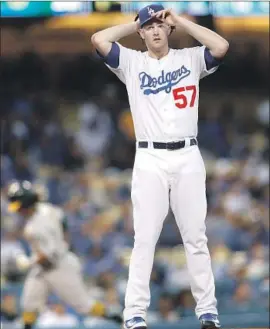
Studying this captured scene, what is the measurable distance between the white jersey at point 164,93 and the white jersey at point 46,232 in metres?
3.33

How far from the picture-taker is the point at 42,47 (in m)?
14.1

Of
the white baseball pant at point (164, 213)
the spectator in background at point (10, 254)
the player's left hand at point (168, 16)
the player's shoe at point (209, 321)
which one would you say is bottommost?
the spectator in background at point (10, 254)

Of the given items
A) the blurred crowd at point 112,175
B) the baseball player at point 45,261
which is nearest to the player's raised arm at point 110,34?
the baseball player at point 45,261

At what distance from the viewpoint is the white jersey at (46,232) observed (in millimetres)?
9406

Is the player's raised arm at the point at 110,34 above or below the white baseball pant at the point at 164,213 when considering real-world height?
above

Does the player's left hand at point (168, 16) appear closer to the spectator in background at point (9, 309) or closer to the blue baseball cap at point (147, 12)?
the blue baseball cap at point (147, 12)

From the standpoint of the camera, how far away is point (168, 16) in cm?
615

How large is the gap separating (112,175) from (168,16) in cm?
756

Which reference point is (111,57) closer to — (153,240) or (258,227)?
(153,240)

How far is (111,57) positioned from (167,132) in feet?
1.82

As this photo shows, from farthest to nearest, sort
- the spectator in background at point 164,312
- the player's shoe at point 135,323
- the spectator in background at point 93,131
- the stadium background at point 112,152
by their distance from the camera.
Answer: the spectator in background at point 93,131, the stadium background at point 112,152, the spectator in background at point 164,312, the player's shoe at point 135,323

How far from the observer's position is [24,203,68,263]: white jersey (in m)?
9.41

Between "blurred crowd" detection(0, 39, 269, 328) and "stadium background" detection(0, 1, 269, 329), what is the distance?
0.05ft

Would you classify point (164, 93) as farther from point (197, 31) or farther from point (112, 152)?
point (112, 152)
